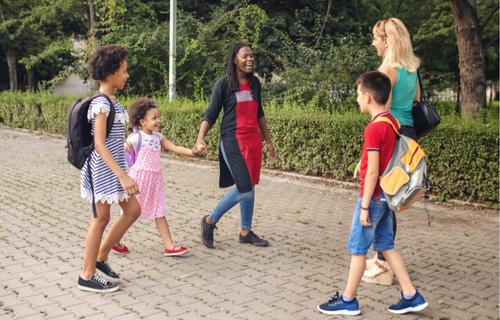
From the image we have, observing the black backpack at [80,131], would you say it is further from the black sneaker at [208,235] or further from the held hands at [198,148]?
the black sneaker at [208,235]

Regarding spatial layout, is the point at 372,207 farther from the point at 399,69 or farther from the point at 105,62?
the point at 105,62

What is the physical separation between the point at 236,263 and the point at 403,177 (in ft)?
6.55

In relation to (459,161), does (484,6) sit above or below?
above

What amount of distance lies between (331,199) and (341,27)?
13.1m

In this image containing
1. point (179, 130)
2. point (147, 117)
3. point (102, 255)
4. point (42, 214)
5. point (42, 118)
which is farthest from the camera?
point (42, 118)

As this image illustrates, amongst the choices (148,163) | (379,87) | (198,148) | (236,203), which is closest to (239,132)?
(198,148)

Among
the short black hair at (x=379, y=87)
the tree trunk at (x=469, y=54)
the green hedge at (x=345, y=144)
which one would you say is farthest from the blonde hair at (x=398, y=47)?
the tree trunk at (x=469, y=54)

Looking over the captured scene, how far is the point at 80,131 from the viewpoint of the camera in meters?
4.30

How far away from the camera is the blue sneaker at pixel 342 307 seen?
412cm

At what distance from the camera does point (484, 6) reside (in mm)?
19484

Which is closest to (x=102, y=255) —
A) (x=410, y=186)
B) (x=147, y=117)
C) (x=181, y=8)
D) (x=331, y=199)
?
(x=147, y=117)

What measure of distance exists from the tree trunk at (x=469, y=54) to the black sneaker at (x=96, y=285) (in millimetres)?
6821

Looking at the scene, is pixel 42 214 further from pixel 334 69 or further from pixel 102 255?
pixel 334 69

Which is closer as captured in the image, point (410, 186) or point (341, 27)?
point (410, 186)
